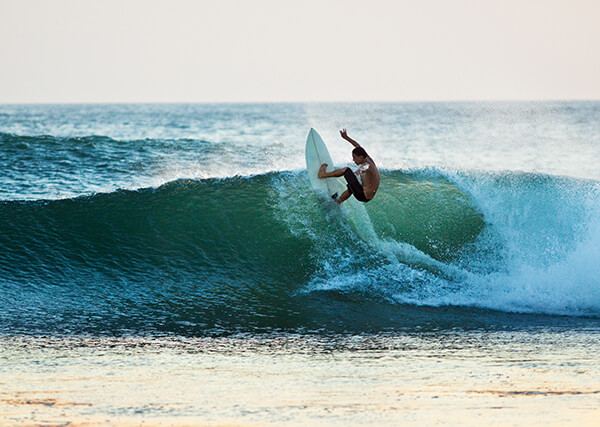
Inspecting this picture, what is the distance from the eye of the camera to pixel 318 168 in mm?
8891

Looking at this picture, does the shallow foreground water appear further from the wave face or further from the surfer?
the surfer

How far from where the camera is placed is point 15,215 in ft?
30.0

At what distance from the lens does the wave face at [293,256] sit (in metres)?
6.62

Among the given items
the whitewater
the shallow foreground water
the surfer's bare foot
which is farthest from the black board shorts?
the shallow foreground water

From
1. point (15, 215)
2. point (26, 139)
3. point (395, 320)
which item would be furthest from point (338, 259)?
point (26, 139)

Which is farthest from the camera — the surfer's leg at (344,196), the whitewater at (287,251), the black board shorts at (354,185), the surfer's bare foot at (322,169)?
the surfer's bare foot at (322,169)

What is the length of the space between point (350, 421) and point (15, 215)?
717 centimetres

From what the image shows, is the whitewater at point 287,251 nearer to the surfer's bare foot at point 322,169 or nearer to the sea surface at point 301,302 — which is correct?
the sea surface at point 301,302

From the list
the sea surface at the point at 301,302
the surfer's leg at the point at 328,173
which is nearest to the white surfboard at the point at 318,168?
the surfer's leg at the point at 328,173

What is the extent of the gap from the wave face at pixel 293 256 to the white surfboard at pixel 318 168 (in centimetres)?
23

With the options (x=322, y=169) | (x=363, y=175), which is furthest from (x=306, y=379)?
(x=322, y=169)

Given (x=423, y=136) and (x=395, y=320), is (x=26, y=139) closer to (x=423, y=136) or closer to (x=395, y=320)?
(x=395, y=320)

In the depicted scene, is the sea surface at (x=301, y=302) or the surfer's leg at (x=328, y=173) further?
the surfer's leg at (x=328, y=173)

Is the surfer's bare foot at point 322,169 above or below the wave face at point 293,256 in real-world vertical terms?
above
